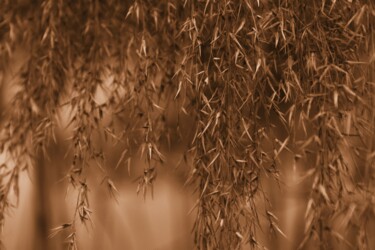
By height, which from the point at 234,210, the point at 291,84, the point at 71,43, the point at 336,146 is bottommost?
the point at 234,210

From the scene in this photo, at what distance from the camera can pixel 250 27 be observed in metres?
1.23

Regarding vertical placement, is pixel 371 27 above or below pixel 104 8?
below

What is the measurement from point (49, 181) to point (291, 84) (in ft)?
3.12

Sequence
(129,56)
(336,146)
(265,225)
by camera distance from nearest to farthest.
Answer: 1. (336,146)
2. (129,56)
3. (265,225)

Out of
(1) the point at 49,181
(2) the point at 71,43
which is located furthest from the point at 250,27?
(1) the point at 49,181

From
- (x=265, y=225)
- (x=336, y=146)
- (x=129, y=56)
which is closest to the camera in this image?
(x=336, y=146)

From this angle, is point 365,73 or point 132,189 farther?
point 132,189

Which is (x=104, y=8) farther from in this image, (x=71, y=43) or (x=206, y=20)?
(x=206, y=20)

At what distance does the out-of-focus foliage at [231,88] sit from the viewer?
3.72ft

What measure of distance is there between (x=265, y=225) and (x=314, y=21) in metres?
0.75

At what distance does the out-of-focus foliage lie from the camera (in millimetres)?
1133

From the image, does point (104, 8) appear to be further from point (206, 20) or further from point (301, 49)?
point (301, 49)

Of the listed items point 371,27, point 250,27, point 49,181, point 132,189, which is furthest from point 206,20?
point 49,181

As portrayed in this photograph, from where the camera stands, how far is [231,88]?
3.89 feet
